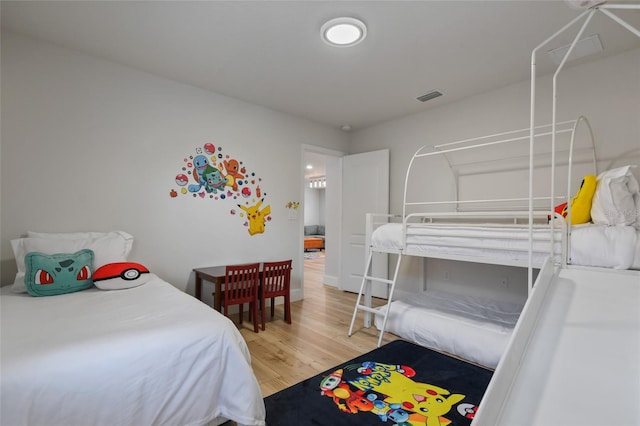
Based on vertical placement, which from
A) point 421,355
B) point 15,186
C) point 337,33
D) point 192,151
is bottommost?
point 421,355

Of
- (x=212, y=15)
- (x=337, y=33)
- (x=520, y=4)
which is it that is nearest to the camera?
(x=520, y=4)

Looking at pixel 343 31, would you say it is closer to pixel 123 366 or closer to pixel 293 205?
pixel 293 205

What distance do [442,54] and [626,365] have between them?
2.46 m

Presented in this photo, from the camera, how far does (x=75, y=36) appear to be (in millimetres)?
2365

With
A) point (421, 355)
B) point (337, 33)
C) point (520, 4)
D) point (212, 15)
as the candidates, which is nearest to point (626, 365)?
point (421, 355)

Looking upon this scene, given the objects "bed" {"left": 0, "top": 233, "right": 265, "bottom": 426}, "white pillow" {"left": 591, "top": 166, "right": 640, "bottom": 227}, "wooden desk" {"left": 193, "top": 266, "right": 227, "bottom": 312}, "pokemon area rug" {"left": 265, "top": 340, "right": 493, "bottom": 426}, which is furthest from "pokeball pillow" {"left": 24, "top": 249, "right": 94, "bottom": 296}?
"white pillow" {"left": 591, "top": 166, "right": 640, "bottom": 227}

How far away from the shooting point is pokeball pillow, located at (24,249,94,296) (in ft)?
6.45

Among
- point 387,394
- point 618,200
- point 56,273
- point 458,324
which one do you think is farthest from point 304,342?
point 618,200

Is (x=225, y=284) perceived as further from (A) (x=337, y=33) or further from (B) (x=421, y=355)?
(A) (x=337, y=33)

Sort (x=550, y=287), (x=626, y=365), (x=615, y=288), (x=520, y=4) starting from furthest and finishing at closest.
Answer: (x=520, y=4) < (x=550, y=287) < (x=615, y=288) < (x=626, y=365)

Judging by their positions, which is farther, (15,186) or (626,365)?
(15,186)

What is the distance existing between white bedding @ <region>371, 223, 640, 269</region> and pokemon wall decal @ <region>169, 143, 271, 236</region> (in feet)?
4.95

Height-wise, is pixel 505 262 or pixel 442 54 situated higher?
pixel 442 54

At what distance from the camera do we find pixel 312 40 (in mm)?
2373
